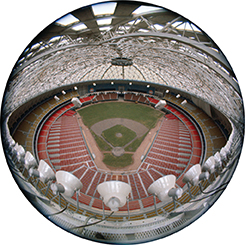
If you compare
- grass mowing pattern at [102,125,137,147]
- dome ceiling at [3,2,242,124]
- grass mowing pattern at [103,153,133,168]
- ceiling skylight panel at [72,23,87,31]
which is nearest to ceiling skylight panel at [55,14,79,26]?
dome ceiling at [3,2,242,124]

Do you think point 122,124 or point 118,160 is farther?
point 122,124

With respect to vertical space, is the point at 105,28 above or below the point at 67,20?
below

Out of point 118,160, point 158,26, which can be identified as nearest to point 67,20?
point 158,26

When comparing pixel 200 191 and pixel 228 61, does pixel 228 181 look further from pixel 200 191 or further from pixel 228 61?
pixel 228 61

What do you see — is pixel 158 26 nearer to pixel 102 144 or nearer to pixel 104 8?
pixel 104 8

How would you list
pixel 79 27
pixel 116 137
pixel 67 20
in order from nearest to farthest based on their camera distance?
pixel 67 20, pixel 79 27, pixel 116 137

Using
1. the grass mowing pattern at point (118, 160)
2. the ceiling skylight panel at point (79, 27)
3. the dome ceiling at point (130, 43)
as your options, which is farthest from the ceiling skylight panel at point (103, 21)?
the grass mowing pattern at point (118, 160)

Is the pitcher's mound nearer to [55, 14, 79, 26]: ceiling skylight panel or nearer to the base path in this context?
the base path
